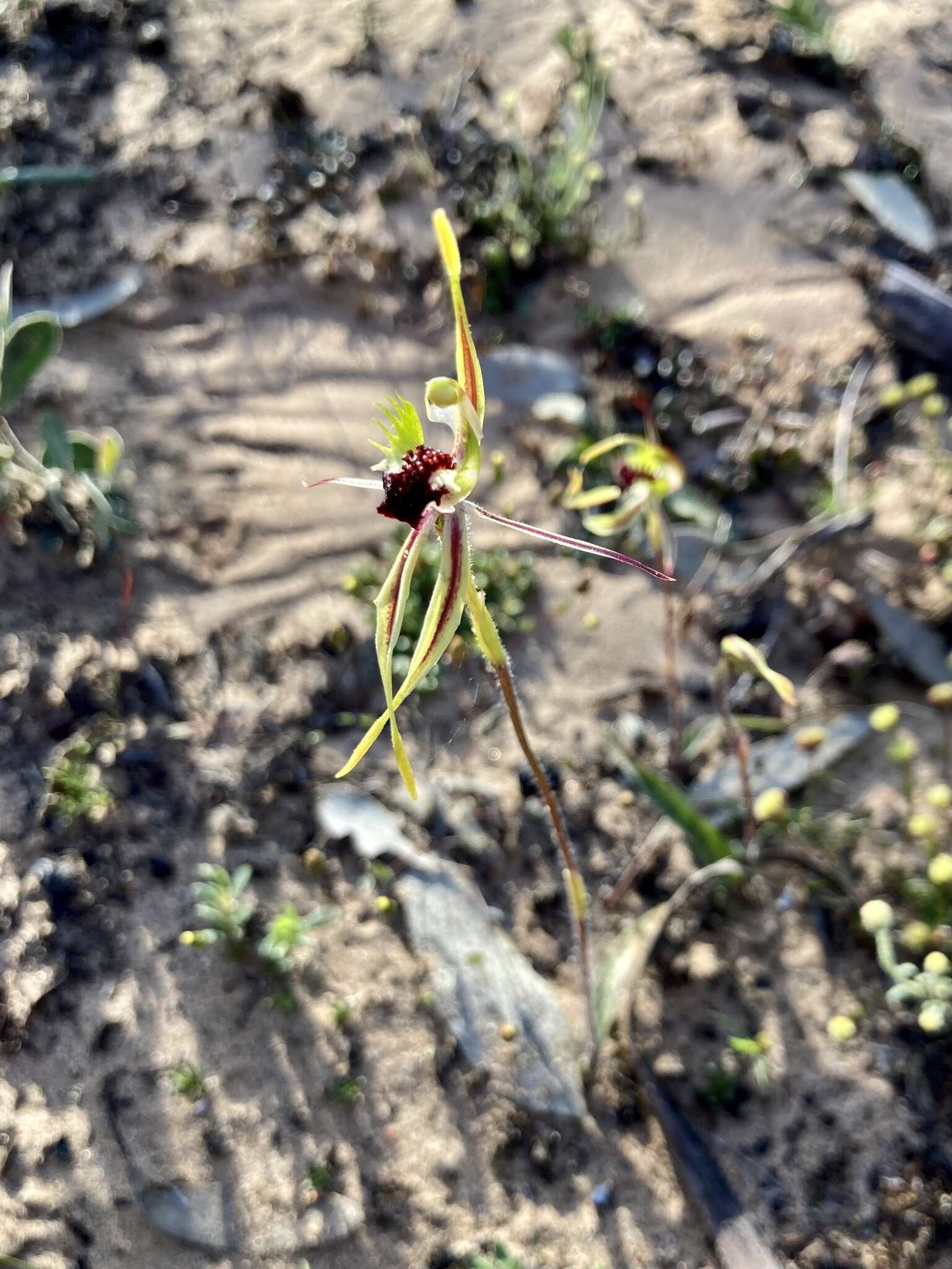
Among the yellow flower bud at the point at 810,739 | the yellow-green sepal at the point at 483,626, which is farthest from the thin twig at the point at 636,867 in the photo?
the yellow-green sepal at the point at 483,626

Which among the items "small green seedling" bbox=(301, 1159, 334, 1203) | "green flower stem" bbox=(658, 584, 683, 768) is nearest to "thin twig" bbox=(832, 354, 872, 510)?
"green flower stem" bbox=(658, 584, 683, 768)

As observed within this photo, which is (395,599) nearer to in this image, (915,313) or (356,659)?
(356,659)

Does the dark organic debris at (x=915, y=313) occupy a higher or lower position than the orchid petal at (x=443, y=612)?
lower

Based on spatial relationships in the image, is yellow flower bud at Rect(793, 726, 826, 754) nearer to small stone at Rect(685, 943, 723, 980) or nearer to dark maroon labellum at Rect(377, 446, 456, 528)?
small stone at Rect(685, 943, 723, 980)

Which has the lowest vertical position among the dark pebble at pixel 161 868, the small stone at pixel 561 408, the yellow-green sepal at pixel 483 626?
the dark pebble at pixel 161 868

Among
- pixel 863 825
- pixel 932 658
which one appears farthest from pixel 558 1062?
pixel 932 658

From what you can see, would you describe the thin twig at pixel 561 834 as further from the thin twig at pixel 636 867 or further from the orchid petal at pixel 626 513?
the orchid petal at pixel 626 513

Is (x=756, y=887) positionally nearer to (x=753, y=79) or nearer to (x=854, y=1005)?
(x=854, y=1005)
